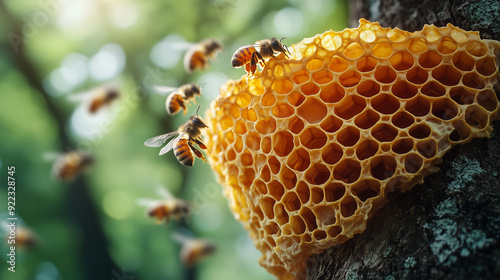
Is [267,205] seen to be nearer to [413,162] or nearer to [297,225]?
[297,225]

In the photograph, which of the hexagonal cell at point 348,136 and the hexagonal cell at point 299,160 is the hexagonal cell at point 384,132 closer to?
the hexagonal cell at point 348,136

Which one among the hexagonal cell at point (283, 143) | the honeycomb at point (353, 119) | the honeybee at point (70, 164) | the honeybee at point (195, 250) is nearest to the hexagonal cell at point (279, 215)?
the honeycomb at point (353, 119)

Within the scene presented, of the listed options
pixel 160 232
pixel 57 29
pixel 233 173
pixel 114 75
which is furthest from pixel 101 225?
pixel 233 173

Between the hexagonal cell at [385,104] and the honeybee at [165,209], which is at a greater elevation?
the honeybee at [165,209]

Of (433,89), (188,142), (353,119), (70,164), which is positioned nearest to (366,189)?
(353,119)

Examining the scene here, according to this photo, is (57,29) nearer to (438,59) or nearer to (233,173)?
(233,173)

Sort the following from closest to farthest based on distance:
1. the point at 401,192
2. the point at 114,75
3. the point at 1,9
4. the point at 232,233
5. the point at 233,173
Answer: the point at 401,192
the point at 233,173
the point at 1,9
the point at 114,75
the point at 232,233
